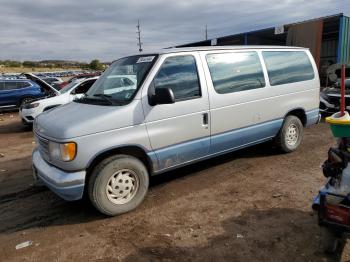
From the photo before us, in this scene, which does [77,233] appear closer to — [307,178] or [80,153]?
[80,153]

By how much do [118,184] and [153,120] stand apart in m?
0.92

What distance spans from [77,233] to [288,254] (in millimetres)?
2314

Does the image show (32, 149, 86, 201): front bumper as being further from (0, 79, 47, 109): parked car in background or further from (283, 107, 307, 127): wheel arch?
(0, 79, 47, 109): parked car in background

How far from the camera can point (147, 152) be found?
14.2ft

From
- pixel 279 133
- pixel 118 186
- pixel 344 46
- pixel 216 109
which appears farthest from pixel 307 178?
pixel 344 46

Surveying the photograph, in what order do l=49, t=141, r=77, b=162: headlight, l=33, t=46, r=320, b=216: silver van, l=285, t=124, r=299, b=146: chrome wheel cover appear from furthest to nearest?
l=285, t=124, r=299, b=146: chrome wheel cover → l=33, t=46, r=320, b=216: silver van → l=49, t=141, r=77, b=162: headlight

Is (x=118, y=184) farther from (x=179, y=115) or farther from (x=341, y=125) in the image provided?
(x=341, y=125)

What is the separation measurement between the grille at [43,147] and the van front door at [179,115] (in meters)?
1.28

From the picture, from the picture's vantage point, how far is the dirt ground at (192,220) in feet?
11.0

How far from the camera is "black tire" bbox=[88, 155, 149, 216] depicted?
3949 millimetres

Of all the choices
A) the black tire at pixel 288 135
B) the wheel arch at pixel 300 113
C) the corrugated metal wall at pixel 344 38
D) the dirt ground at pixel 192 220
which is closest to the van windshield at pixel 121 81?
the dirt ground at pixel 192 220

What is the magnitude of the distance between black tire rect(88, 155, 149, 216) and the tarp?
52.6ft

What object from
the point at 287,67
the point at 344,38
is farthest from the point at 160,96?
the point at 344,38

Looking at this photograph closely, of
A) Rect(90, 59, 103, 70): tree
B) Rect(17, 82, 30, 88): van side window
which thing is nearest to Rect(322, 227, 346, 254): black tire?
Rect(17, 82, 30, 88): van side window
